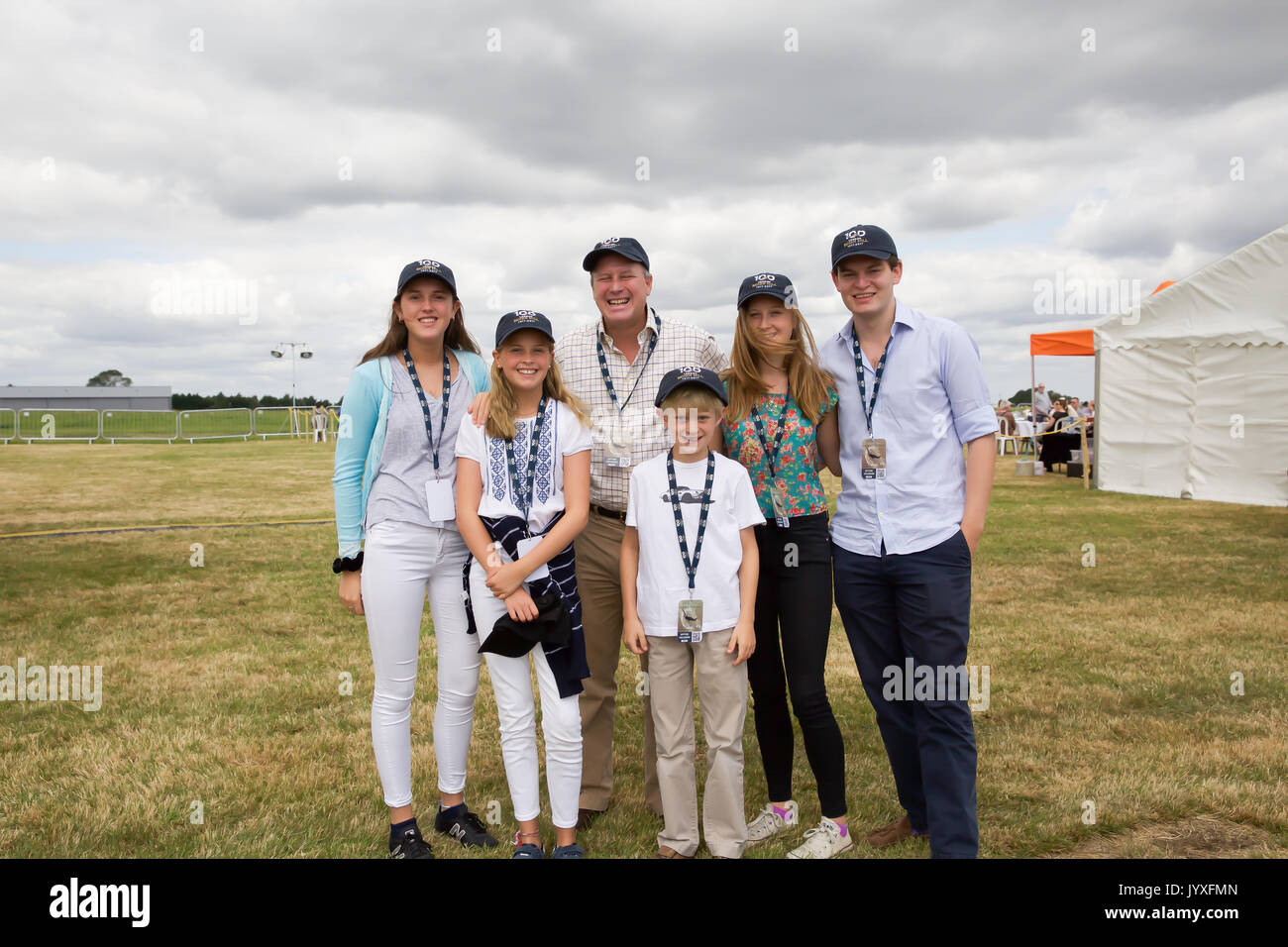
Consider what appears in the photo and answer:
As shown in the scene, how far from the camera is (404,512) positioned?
3371 millimetres

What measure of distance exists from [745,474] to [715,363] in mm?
701

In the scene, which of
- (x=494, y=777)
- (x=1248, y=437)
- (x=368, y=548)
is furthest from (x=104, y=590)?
(x=1248, y=437)

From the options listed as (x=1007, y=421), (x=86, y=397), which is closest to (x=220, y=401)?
(x=86, y=397)

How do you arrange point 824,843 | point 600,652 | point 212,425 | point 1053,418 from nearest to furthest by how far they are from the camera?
point 824,843
point 600,652
point 1053,418
point 212,425

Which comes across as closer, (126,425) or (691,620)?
(691,620)

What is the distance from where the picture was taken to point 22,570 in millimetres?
9719

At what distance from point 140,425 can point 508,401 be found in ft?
147

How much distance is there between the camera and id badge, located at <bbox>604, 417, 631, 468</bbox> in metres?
3.76

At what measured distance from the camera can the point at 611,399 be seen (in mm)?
3826

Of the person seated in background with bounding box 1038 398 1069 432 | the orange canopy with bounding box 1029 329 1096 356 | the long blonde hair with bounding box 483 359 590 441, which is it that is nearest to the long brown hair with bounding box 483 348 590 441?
the long blonde hair with bounding box 483 359 590 441

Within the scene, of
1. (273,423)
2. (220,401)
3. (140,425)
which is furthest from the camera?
(220,401)

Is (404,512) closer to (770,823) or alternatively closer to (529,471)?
(529,471)

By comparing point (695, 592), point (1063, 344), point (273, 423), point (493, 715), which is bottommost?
point (493, 715)

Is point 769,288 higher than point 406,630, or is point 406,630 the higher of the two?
point 769,288
